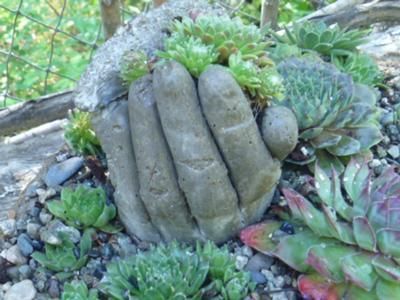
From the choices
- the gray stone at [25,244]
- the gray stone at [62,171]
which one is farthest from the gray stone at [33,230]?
the gray stone at [62,171]

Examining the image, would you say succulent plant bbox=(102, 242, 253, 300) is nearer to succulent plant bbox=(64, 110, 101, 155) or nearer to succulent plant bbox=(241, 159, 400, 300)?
succulent plant bbox=(241, 159, 400, 300)

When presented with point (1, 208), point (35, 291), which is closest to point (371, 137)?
point (35, 291)

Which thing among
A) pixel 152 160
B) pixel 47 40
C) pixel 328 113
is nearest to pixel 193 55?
pixel 152 160

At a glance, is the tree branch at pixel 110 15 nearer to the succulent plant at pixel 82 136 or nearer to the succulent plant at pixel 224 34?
the succulent plant at pixel 82 136

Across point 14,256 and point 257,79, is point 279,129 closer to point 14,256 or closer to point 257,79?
point 257,79

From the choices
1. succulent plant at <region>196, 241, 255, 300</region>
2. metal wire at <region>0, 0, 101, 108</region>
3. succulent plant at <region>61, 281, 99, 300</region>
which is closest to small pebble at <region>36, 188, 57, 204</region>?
succulent plant at <region>61, 281, 99, 300</region>

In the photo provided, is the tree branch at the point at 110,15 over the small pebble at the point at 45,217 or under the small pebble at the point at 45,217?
over
